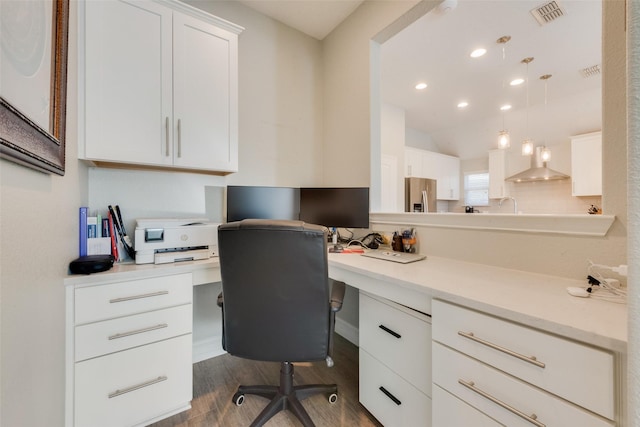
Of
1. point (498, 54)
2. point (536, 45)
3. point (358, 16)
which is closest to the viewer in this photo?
point (358, 16)

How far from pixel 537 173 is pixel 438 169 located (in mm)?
1661

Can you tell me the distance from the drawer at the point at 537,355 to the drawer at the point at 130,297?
53.3 inches

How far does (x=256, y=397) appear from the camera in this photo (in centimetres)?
155

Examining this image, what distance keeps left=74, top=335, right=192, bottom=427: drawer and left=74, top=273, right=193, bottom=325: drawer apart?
20cm

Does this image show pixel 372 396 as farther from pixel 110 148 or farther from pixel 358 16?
pixel 358 16

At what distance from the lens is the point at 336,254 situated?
5.76ft

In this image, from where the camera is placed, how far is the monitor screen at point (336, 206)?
6.33ft

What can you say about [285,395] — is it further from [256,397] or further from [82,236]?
[82,236]

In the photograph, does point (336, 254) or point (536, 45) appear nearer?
point (336, 254)

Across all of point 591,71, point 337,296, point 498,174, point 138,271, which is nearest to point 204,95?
point 138,271

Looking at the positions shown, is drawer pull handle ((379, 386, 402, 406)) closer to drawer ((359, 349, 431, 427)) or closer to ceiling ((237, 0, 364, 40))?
drawer ((359, 349, 431, 427))

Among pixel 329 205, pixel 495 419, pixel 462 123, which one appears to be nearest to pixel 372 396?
pixel 495 419

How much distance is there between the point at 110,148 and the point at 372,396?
2023 mm

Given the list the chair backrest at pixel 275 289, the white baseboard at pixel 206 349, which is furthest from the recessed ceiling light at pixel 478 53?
the white baseboard at pixel 206 349
